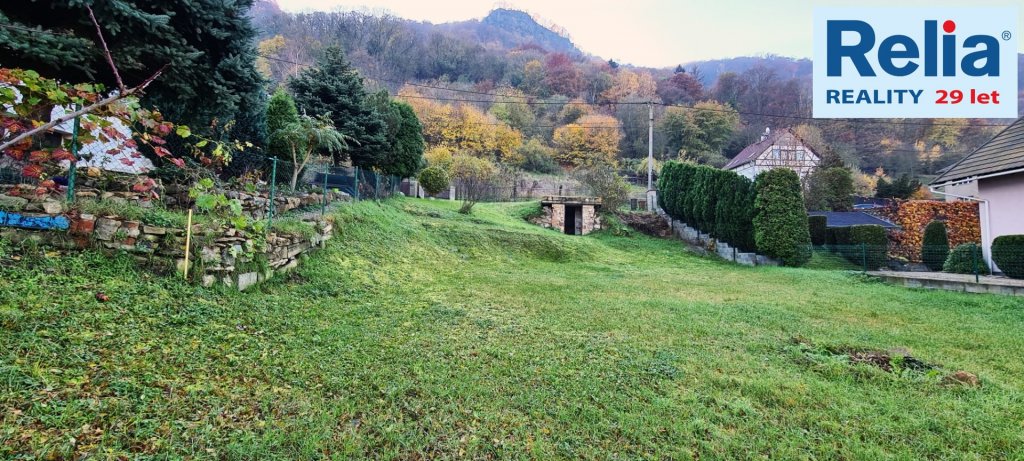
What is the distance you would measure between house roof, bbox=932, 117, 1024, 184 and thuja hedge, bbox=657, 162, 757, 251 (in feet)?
14.0

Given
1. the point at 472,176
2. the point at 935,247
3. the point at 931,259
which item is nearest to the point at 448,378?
the point at 935,247

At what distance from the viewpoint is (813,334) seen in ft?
14.6

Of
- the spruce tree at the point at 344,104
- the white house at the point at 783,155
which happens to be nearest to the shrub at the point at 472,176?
the spruce tree at the point at 344,104

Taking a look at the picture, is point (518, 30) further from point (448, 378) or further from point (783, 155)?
point (448, 378)

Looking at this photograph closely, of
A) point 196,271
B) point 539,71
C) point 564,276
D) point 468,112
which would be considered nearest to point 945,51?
point 564,276

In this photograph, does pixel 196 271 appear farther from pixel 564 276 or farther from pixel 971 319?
pixel 971 319

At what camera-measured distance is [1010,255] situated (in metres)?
7.63

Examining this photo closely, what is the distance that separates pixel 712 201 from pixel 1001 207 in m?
6.65

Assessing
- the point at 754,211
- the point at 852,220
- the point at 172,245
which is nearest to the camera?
the point at 172,245

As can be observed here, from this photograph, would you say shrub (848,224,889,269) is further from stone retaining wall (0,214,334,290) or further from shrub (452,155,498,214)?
stone retaining wall (0,214,334,290)

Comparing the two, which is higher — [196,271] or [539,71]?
[539,71]

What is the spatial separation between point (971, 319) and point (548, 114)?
120 ft

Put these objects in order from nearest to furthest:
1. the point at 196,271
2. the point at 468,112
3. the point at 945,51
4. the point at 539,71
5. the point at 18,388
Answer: the point at 18,388 → the point at 196,271 → the point at 945,51 → the point at 468,112 → the point at 539,71

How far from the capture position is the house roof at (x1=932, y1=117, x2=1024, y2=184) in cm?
812
